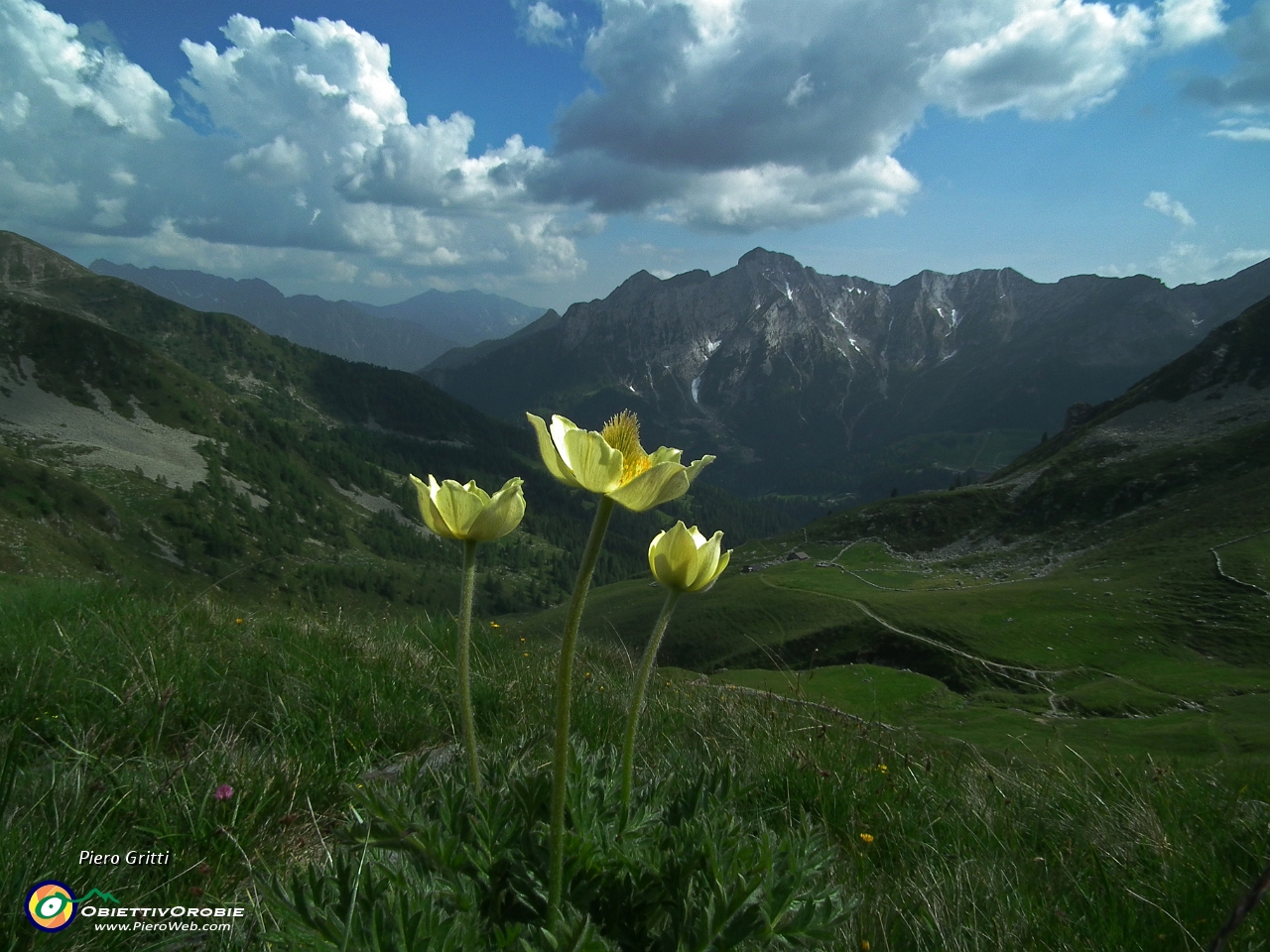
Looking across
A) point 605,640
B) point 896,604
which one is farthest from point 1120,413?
point 605,640

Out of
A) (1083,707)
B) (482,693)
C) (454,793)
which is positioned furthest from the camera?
(1083,707)

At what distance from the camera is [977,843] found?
4.30 m

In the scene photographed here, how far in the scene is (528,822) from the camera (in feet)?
10.6

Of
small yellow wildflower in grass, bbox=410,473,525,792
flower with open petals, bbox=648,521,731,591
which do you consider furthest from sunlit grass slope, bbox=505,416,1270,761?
small yellow wildflower in grass, bbox=410,473,525,792

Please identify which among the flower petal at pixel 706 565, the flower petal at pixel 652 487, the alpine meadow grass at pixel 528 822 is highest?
the flower petal at pixel 652 487

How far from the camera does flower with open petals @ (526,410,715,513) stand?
2590mm

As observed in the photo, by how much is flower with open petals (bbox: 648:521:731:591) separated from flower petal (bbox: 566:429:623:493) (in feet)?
1.55

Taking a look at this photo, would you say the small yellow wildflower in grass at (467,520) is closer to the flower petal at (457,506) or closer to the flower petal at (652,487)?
the flower petal at (457,506)

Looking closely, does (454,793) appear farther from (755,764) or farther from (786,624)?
(786,624)

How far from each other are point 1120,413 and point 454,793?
216 meters

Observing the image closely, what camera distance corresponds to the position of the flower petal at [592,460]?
8.59 ft

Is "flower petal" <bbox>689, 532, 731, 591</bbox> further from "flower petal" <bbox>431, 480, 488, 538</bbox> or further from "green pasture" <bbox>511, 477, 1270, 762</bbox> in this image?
"green pasture" <bbox>511, 477, 1270, 762</bbox>

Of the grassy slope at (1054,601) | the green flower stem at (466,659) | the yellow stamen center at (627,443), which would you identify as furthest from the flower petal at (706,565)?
the grassy slope at (1054,601)

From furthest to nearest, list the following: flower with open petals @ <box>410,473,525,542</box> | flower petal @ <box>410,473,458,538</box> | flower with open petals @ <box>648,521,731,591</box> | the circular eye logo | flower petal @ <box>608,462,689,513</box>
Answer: flower petal @ <box>410,473,458,538</box> → flower with open petals @ <box>410,473,525,542</box> → flower with open petals @ <box>648,521,731,591</box> → flower petal @ <box>608,462,689,513</box> → the circular eye logo
